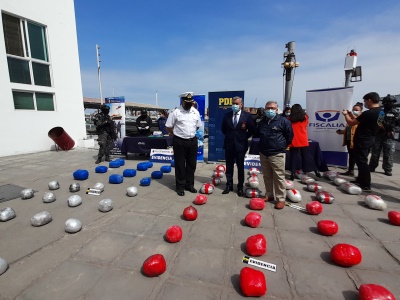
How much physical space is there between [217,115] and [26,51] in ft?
29.5

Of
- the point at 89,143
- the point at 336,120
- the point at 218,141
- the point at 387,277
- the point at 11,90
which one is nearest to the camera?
the point at 387,277

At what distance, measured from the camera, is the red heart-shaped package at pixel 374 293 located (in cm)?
174

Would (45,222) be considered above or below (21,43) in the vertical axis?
below

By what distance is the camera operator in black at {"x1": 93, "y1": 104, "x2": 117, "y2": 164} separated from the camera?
7453 millimetres

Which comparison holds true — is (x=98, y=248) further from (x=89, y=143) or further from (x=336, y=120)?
(x=89, y=143)

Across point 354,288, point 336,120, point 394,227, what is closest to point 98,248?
point 354,288

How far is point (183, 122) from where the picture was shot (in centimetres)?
455

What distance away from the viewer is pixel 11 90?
29.0 feet

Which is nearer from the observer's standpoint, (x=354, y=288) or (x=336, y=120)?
(x=354, y=288)

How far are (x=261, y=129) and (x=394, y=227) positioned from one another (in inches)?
97.7

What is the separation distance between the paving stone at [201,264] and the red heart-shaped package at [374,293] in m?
1.21

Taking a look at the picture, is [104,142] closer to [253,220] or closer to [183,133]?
[183,133]

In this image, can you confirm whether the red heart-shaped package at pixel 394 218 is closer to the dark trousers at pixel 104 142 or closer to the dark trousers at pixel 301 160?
the dark trousers at pixel 301 160

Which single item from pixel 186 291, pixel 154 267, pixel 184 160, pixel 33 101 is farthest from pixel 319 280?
pixel 33 101
